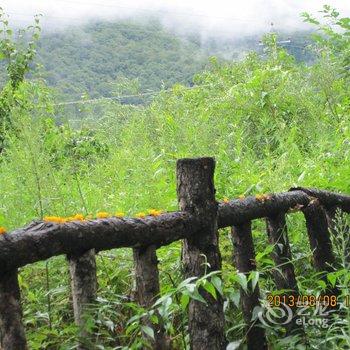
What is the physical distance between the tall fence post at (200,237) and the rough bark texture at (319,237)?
1.10 m

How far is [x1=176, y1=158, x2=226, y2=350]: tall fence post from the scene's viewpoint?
247 centimetres

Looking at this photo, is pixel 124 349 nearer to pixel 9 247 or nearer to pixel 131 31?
pixel 9 247

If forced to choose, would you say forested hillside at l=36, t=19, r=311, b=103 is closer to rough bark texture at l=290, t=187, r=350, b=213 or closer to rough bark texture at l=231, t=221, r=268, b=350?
rough bark texture at l=290, t=187, r=350, b=213

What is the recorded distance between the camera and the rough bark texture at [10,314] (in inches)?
70.3

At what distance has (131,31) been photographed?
150 feet

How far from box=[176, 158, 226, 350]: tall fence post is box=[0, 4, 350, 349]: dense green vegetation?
0.27ft

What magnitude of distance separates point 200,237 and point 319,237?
124 cm

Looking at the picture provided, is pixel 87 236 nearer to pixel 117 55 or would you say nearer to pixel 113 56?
pixel 113 56

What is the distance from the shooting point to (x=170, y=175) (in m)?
4.22

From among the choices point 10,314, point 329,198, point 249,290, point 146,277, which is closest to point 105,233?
point 146,277

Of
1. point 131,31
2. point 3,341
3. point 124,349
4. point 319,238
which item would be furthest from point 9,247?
point 131,31

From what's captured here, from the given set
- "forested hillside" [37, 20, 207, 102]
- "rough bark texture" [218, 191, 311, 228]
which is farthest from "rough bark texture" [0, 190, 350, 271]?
"forested hillside" [37, 20, 207, 102]

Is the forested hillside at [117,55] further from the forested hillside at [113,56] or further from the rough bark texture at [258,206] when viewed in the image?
the rough bark texture at [258,206]

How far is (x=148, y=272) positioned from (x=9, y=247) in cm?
68
